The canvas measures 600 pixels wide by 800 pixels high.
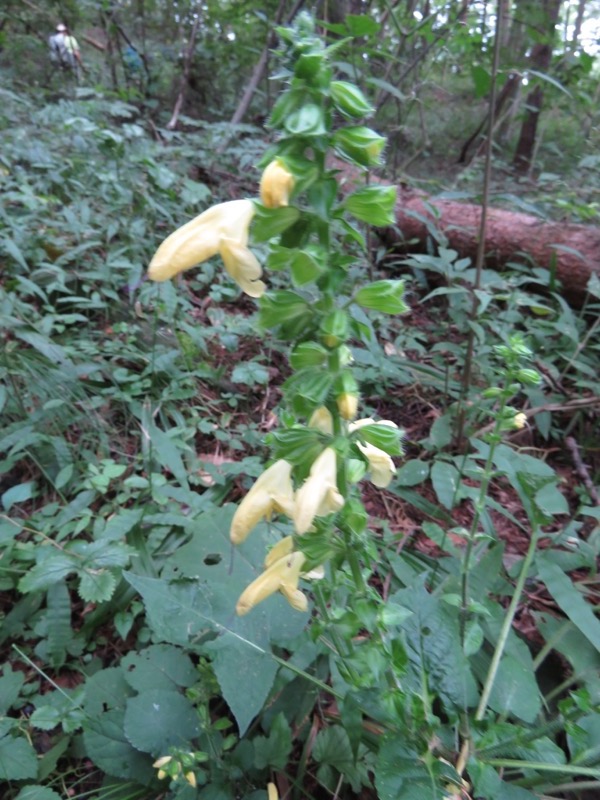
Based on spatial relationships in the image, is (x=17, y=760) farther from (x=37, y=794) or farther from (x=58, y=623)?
(x=58, y=623)

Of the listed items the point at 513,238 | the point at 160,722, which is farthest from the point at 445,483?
the point at 513,238

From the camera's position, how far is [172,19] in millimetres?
8805

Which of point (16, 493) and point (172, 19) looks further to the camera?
point (172, 19)

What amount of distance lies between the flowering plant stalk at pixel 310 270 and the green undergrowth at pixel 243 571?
0.10 meters

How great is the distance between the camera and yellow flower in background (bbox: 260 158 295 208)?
0.82 metres

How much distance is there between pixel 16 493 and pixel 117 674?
32.6 inches

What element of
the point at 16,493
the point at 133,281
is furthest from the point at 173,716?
the point at 133,281

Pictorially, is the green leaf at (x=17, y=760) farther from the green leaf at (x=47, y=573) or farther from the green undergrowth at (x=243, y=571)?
the green leaf at (x=47, y=573)

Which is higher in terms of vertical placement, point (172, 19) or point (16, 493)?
point (172, 19)

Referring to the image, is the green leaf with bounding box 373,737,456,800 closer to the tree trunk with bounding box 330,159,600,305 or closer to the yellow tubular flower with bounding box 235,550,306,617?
the yellow tubular flower with bounding box 235,550,306,617

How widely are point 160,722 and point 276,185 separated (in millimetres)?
1250

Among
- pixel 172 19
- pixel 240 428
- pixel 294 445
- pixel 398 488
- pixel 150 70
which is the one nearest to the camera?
pixel 294 445

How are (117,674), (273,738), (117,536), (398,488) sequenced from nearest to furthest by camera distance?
(273,738) < (117,674) < (117,536) < (398,488)

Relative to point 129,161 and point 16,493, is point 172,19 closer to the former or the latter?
point 129,161
